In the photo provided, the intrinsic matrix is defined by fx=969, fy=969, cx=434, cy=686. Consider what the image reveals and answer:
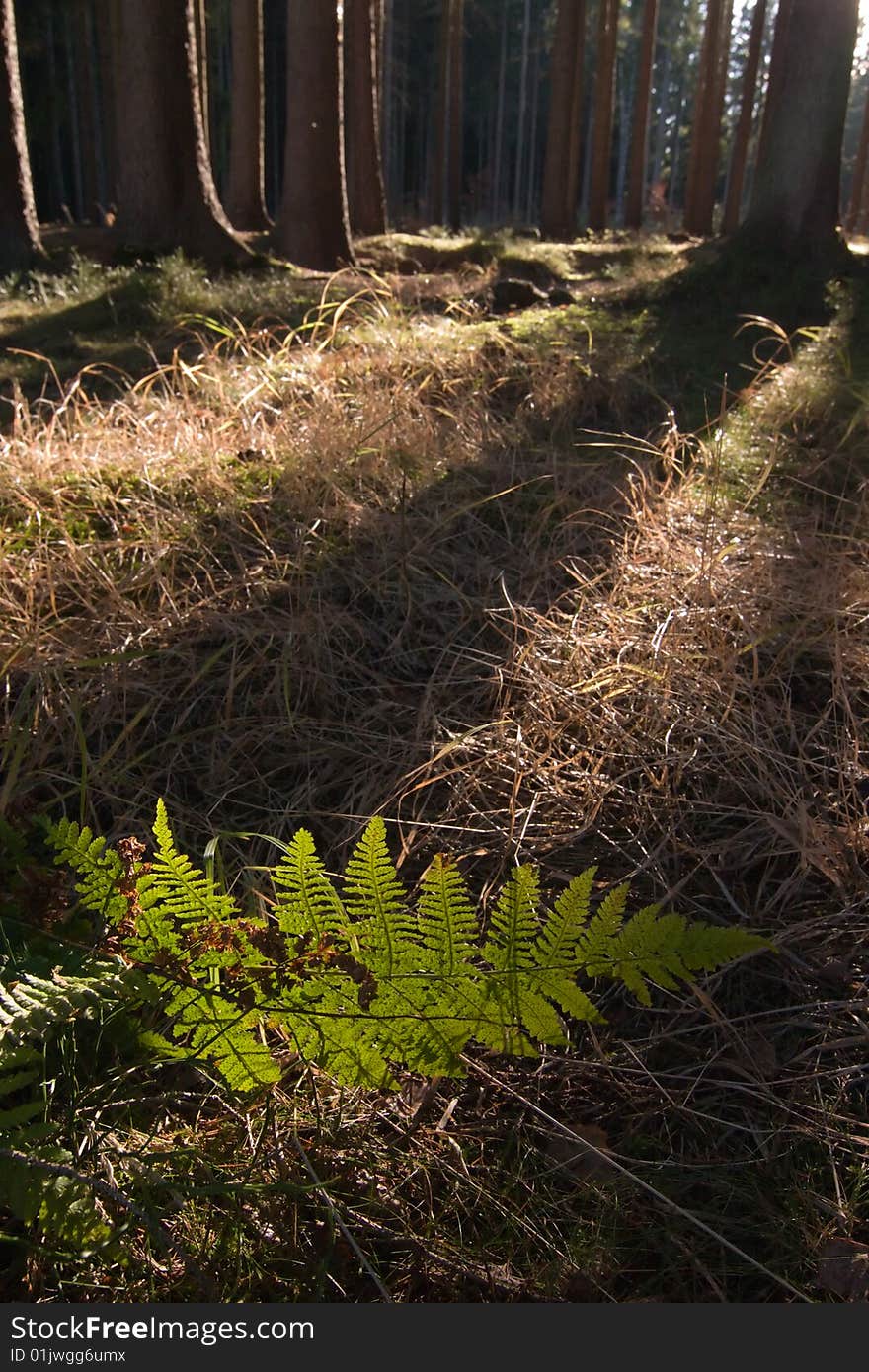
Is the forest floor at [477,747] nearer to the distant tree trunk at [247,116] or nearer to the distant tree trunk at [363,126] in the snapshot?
the distant tree trunk at [247,116]

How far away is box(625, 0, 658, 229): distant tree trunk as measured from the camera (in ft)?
64.3

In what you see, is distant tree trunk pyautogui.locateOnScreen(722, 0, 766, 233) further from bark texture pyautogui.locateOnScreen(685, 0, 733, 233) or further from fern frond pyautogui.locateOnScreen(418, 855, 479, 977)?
fern frond pyautogui.locateOnScreen(418, 855, 479, 977)

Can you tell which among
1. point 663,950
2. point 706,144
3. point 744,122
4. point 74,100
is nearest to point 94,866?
point 663,950

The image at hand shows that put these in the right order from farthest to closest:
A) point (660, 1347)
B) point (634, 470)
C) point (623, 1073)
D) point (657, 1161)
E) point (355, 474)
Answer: point (634, 470) → point (355, 474) → point (623, 1073) → point (657, 1161) → point (660, 1347)

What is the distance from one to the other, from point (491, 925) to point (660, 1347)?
844mm

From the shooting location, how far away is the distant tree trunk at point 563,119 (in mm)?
17344

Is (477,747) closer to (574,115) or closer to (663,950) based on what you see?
(663,950)

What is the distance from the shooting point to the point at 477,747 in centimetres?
243

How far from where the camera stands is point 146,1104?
1.61 m

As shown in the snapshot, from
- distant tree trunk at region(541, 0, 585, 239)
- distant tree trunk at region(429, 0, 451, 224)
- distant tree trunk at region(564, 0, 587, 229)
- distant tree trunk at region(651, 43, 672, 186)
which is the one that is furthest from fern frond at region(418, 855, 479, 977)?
distant tree trunk at region(651, 43, 672, 186)

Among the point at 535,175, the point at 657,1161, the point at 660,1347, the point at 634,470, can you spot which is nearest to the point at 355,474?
the point at 634,470

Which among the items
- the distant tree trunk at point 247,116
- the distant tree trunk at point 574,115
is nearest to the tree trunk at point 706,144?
the distant tree trunk at point 574,115

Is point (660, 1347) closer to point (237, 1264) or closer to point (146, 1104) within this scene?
point (237, 1264)

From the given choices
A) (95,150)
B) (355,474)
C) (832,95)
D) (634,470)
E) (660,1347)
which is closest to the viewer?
(660,1347)
